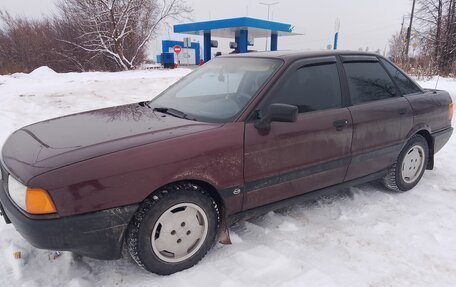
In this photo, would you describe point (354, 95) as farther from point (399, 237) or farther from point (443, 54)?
point (443, 54)

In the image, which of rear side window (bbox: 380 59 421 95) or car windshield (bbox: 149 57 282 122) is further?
rear side window (bbox: 380 59 421 95)

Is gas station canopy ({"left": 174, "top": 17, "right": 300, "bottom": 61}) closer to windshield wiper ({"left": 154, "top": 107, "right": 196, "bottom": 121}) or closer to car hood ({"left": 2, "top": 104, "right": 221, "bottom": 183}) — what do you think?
windshield wiper ({"left": 154, "top": 107, "right": 196, "bottom": 121})

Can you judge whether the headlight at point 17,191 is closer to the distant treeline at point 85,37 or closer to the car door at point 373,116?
the car door at point 373,116

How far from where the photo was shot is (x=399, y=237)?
2.98 meters

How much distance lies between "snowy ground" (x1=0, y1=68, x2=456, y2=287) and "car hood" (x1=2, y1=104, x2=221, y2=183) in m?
0.81

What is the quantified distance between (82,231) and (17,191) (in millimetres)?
505

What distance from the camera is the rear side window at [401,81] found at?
3779 mm

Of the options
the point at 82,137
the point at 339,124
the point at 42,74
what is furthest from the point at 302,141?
the point at 42,74

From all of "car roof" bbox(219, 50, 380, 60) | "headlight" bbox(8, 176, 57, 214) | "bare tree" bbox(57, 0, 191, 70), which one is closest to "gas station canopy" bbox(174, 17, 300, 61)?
"bare tree" bbox(57, 0, 191, 70)

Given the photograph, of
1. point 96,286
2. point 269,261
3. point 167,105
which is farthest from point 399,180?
point 96,286

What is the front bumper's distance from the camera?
6.72 ft

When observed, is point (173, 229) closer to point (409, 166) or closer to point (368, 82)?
point (368, 82)

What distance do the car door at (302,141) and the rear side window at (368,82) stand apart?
0.21 meters

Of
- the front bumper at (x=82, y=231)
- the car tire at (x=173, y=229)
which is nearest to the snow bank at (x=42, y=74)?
the front bumper at (x=82, y=231)
